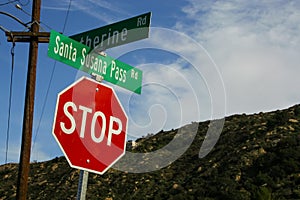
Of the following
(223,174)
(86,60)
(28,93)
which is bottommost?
(86,60)

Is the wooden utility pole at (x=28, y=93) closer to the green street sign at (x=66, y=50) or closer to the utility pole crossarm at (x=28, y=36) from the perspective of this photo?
the utility pole crossarm at (x=28, y=36)

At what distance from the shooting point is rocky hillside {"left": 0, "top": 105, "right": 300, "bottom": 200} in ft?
122

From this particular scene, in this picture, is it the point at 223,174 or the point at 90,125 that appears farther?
the point at 223,174

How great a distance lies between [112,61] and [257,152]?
123 feet

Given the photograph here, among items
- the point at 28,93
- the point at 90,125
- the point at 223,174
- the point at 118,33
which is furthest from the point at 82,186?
the point at 223,174

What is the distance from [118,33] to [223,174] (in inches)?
1391

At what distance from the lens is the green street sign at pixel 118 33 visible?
7317 mm

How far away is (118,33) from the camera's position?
7422 mm

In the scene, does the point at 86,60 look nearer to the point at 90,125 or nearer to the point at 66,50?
the point at 66,50

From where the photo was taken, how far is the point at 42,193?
48.6 metres

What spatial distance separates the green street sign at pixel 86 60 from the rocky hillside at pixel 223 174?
26.9m

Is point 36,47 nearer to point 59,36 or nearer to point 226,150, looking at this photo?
point 59,36

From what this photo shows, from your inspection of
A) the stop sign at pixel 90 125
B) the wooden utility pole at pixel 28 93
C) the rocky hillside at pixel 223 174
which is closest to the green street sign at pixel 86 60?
the stop sign at pixel 90 125

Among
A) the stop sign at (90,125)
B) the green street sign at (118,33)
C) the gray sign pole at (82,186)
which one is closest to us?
the gray sign pole at (82,186)
